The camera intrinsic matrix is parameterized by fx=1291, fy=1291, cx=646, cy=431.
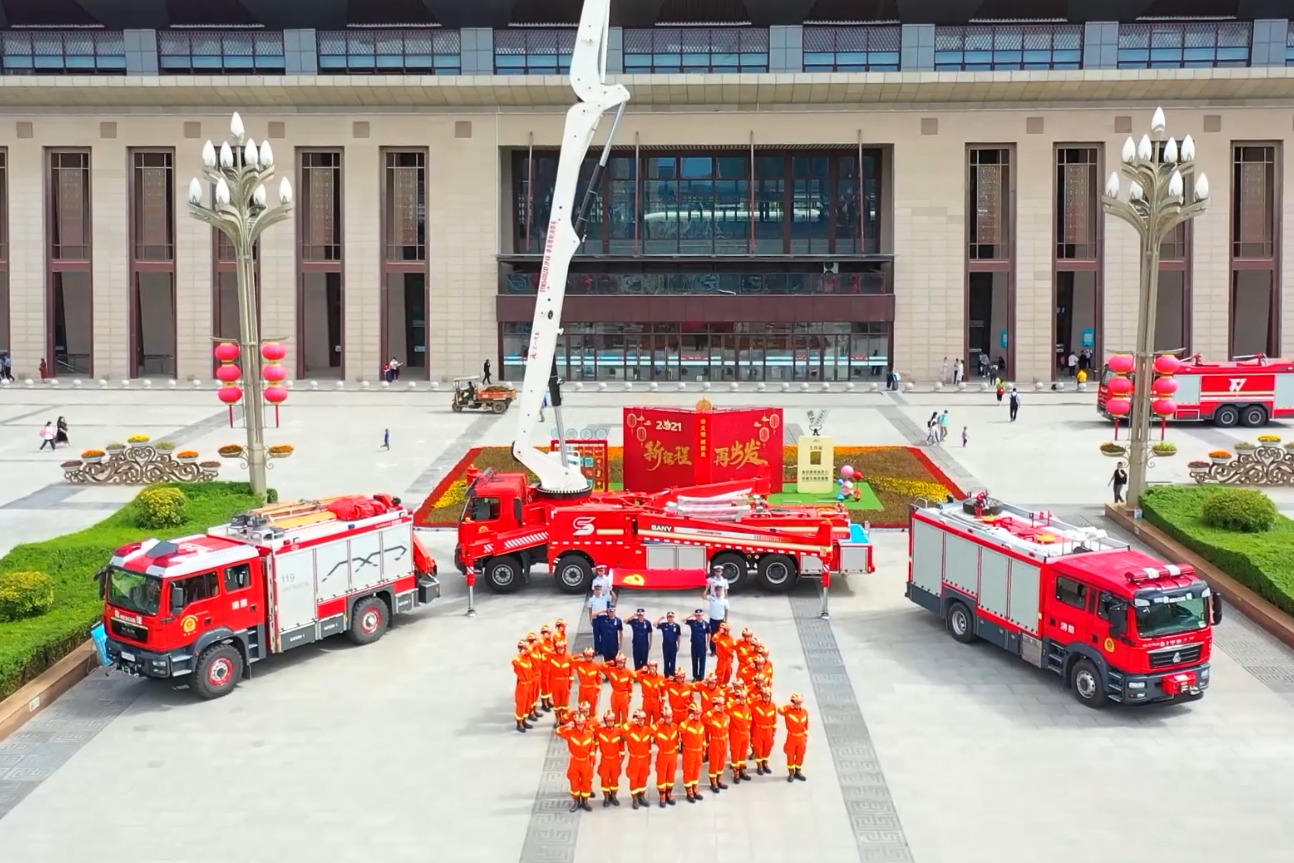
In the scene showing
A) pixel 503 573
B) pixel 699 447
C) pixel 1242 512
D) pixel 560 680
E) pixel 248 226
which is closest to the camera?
pixel 560 680

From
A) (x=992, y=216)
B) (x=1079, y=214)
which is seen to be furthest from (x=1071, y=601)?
(x=1079, y=214)

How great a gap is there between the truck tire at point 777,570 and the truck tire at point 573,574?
3132 mm

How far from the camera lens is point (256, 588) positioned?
735 inches

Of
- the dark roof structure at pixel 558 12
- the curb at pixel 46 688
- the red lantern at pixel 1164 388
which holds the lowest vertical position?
the curb at pixel 46 688

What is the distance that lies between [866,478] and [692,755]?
66.8 feet

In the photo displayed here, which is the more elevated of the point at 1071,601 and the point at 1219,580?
the point at 1071,601

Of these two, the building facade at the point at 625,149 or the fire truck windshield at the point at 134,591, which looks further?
the building facade at the point at 625,149

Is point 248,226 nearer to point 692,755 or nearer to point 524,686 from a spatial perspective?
point 524,686

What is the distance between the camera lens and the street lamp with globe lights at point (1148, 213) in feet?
90.8

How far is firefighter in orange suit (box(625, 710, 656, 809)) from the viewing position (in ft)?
46.8

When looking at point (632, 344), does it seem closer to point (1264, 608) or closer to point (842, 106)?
point (842, 106)

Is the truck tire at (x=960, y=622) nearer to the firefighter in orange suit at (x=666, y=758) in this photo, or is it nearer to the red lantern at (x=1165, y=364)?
the firefighter in orange suit at (x=666, y=758)

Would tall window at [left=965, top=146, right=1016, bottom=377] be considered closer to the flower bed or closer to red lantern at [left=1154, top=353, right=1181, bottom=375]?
the flower bed

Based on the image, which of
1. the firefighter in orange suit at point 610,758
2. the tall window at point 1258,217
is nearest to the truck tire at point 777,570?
the firefighter in orange suit at point 610,758
